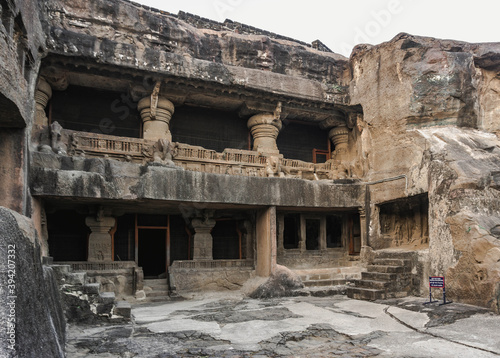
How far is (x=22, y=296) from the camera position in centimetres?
282

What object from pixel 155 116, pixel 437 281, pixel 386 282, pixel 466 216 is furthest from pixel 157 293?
pixel 466 216

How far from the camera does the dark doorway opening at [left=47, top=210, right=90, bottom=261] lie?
11.2 meters

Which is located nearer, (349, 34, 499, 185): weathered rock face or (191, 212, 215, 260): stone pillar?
(349, 34, 499, 185): weathered rock face

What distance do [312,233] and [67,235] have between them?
7.46m

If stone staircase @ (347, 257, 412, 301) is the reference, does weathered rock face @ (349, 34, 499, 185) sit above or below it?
above

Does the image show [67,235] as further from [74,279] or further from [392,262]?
[392,262]

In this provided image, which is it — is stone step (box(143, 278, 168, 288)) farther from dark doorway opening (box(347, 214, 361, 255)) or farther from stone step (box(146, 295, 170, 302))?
dark doorway opening (box(347, 214, 361, 255))

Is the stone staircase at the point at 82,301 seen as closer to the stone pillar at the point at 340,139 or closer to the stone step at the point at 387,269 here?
the stone step at the point at 387,269

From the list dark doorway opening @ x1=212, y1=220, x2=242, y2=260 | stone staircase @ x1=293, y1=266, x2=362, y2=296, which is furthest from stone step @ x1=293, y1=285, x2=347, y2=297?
dark doorway opening @ x1=212, y1=220, x2=242, y2=260

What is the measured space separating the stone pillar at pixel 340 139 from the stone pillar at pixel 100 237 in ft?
25.0

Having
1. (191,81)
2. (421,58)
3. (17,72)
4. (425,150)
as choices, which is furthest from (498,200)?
(17,72)

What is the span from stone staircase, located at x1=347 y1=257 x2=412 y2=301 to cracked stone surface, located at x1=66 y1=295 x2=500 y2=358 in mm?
384

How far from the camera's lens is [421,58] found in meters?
10.4

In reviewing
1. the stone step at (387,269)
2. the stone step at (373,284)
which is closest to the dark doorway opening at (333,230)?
the stone step at (387,269)
